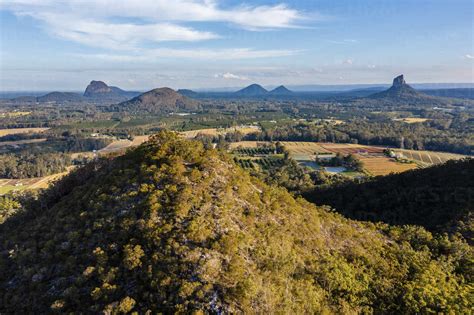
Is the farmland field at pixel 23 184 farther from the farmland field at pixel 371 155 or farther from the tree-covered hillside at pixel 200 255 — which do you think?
the tree-covered hillside at pixel 200 255

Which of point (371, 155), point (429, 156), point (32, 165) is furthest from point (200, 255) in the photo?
point (429, 156)

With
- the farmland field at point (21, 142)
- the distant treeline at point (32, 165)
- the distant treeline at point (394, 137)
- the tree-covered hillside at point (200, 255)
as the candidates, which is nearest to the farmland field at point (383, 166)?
the distant treeline at point (394, 137)

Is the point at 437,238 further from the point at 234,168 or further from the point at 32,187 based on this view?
the point at 32,187

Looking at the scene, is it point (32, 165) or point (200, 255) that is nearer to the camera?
point (200, 255)

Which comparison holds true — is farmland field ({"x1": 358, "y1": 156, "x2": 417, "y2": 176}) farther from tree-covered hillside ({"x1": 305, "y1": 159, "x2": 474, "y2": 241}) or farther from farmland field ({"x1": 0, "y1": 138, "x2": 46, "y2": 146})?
A: farmland field ({"x1": 0, "y1": 138, "x2": 46, "y2": 146})

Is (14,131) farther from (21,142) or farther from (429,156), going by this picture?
(429,156)

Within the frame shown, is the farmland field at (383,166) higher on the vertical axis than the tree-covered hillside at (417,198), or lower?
lower
